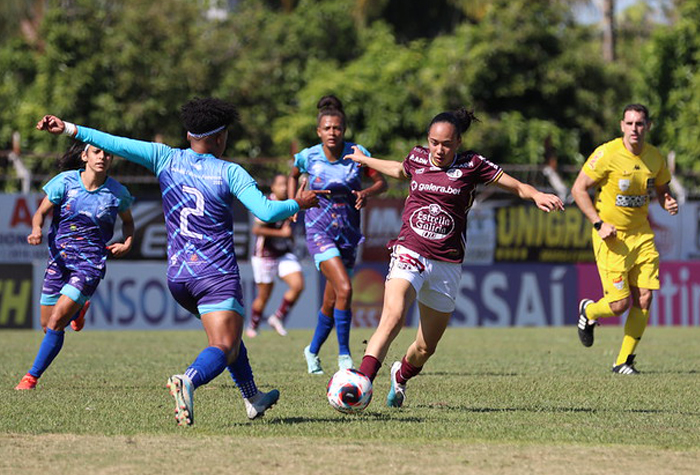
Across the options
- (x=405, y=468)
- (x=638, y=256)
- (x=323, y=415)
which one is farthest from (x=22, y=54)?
(x=405, y=468)

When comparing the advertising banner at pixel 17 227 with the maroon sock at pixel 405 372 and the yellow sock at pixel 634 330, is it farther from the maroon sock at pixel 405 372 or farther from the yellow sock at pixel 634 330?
the maroon sock at pixel 405 372

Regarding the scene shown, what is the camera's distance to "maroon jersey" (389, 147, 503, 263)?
766 centimetres

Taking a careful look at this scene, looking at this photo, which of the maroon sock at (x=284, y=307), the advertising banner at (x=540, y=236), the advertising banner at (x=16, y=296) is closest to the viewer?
the maroon sock at (x=284, y=307)

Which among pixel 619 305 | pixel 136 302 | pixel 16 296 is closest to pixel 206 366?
pixel 619 305

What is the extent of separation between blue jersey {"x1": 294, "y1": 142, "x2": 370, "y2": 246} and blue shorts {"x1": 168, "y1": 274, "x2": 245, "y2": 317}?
155 inches

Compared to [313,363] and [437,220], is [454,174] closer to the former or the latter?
[437,220]

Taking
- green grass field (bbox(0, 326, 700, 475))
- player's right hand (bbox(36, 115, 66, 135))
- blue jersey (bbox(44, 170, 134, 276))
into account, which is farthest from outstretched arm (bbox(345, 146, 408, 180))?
blue jersey (bbox(44, 170, 134, 276))

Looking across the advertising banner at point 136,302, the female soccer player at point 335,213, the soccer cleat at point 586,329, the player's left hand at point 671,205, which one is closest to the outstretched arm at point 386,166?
the female soccer player at point 335,213

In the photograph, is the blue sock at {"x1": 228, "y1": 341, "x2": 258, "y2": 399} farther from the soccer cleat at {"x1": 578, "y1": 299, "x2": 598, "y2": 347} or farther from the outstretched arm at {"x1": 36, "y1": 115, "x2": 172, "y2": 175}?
the soccer cleat at {"x1": 578, "y1": 299, "x2": 598, "y2": 347}

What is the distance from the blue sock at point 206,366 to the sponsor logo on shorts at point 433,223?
5.47 ft

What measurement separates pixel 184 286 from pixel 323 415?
4.35 feet

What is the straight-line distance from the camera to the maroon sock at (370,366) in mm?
7121

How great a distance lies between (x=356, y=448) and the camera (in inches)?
242

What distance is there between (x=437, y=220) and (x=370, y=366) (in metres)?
1.09
